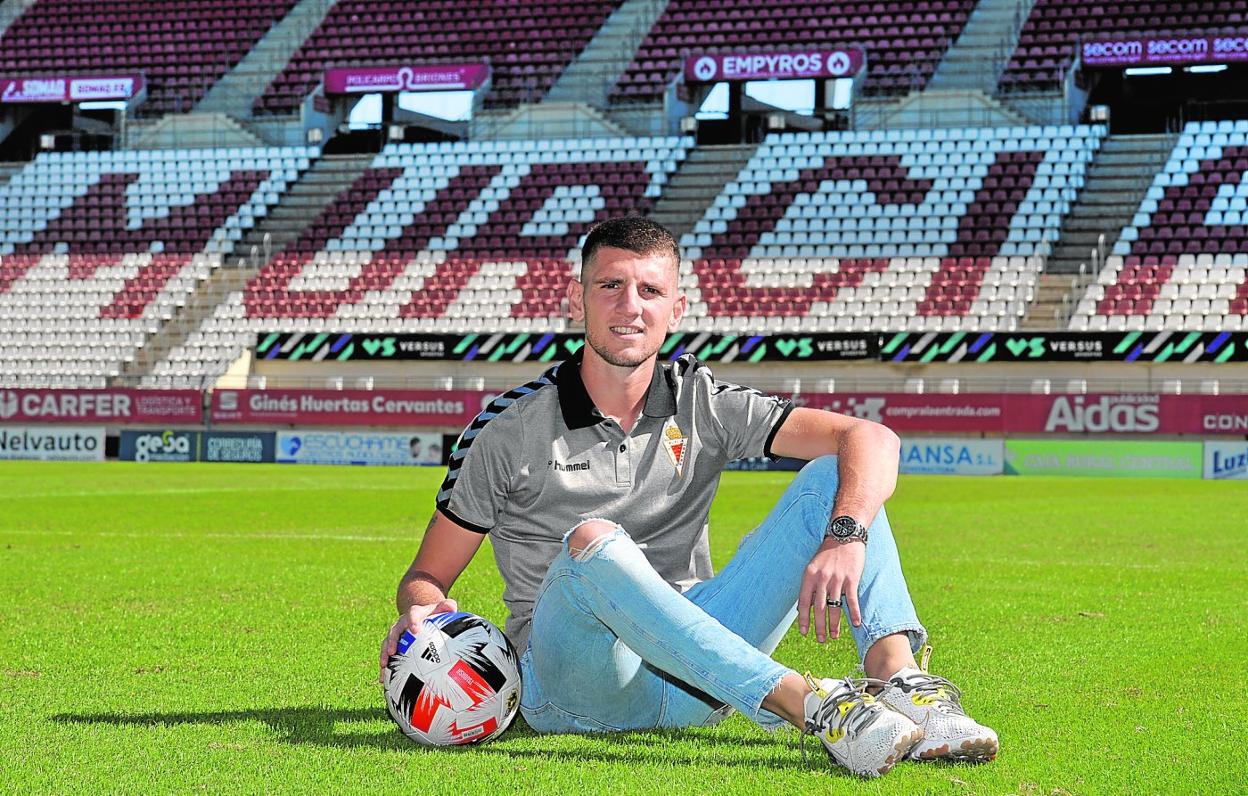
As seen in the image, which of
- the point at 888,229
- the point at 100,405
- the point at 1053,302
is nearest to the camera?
the point at 1053,302

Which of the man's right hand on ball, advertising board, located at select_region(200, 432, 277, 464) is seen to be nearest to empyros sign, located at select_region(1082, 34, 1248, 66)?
advertising board, located at select_region(200, 432, 277, 464)

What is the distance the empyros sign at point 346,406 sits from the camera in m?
31.0

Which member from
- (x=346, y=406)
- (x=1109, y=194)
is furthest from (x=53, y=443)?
(x=1109, y=194)

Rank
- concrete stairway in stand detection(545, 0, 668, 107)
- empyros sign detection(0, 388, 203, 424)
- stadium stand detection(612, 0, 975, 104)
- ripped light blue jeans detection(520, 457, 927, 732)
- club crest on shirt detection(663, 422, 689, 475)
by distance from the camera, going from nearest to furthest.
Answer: ripped light blue jeans detection(520, 457, 927, 732) < club crest on shirt detection(663, 422, 689, 475) < empyros sign detection(0, 388, 203, 424) < stadium stand detection(612, 0, 975, 104) < concrete stairway in stand detection(545, 0, 668, 107)

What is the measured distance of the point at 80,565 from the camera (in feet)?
33.7

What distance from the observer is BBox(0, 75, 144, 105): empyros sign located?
42375 mm

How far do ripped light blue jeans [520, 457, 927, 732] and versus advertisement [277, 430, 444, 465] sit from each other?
2668 cm

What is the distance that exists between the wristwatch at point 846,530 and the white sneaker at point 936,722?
40 cm

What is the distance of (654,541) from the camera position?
15.1ft

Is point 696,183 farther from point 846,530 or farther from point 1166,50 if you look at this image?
point 846,530

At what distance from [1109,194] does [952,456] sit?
30.7 ft

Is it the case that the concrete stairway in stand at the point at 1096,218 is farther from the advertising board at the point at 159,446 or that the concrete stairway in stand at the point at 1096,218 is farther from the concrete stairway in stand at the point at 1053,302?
Answer: the advertising board at the point at 159,446

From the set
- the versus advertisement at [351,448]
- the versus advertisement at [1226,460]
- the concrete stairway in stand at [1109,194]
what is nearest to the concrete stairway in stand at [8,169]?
the versus advertisement at [351,448]

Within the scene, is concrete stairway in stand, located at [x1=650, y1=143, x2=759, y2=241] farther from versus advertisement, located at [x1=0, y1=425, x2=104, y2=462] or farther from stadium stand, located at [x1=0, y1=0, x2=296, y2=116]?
stadium stand, located at [x1=0, y1=0, x2=296, y2=116]
